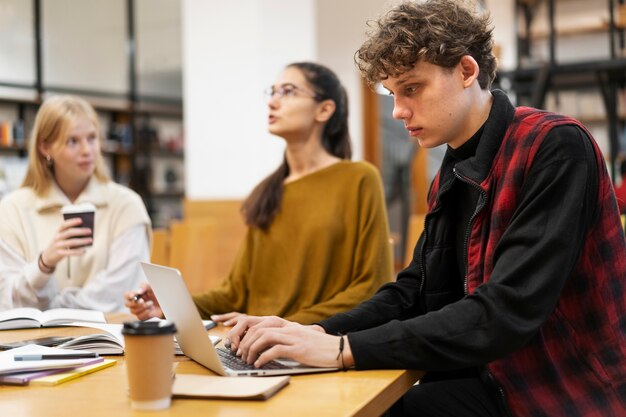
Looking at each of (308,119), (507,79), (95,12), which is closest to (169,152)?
(95,12)

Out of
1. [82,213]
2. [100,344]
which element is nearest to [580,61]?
[82,213]

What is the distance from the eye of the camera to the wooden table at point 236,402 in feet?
3.47

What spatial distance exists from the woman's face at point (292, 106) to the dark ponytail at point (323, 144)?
0.10ft

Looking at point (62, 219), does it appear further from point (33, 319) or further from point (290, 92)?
point (290, 92)

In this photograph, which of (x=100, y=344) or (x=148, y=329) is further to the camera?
(x=100, y=344)

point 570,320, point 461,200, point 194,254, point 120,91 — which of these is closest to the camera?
point 570,320

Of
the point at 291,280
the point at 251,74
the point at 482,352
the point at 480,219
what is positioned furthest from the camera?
the point at 251,74

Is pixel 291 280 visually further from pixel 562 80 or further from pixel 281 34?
pixel 562 80

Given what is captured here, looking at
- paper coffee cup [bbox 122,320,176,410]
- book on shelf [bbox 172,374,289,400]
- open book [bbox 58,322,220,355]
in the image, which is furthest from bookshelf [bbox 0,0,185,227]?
paper coffee cup [bbox 122,320,176,410]

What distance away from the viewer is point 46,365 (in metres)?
1.30

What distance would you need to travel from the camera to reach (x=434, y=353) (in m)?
1.28

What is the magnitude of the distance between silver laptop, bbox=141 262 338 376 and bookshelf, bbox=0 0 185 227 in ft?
21.2

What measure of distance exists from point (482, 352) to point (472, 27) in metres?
0.68

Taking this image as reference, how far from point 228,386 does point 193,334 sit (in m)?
0.19
